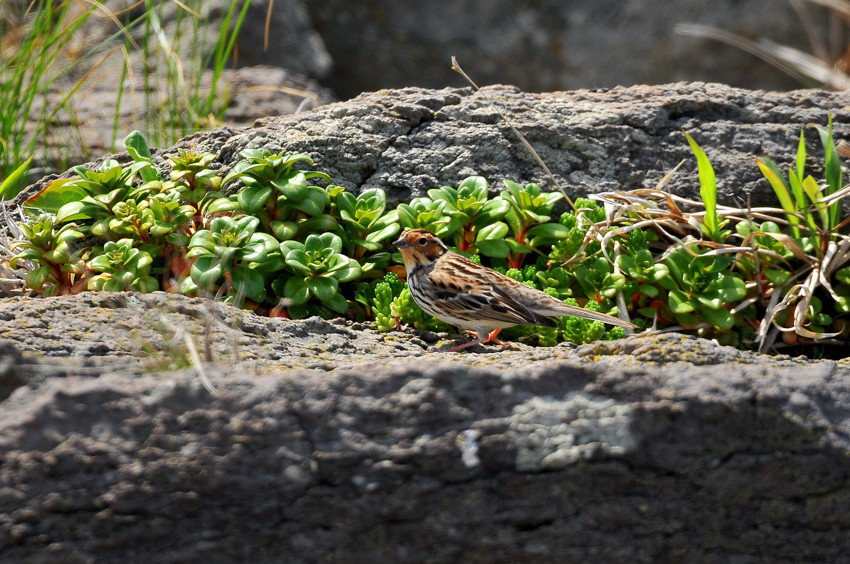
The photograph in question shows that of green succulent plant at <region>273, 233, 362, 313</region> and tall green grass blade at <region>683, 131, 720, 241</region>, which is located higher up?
tall green grass blade at <region>683, 131, 720, 241</region>

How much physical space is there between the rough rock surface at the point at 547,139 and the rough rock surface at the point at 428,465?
8.16 feet

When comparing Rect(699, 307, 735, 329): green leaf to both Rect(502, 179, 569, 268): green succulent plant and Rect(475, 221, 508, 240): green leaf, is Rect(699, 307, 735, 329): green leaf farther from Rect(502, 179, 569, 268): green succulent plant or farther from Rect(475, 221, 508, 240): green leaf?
Rect(475, 221, 508, 240): green leaf

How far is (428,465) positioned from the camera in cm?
271

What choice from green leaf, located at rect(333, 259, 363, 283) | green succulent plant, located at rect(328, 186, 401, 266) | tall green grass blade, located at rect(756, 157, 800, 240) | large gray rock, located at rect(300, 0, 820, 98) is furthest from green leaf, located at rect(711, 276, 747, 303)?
large gray rock, located at rect(300, 0, 820, 98)

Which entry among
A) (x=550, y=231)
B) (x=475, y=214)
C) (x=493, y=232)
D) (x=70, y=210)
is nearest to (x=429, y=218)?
(x=475, y=214)

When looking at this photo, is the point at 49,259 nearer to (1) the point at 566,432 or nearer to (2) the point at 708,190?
(1) the point at 566,432

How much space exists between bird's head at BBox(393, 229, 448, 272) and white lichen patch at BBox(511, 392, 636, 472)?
1.88 m

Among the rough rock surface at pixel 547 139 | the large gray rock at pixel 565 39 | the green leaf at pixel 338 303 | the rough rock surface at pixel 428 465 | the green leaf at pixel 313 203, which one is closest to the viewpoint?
the rough rock surface at pixel 428 465

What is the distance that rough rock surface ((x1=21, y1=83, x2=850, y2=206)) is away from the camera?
17.1 feet

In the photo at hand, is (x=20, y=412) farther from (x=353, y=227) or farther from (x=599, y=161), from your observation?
(x=599, y=161)

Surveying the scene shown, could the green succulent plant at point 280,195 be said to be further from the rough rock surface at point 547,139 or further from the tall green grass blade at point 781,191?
the tall green grass blade at point 781,191

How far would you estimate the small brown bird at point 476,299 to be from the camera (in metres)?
4.32

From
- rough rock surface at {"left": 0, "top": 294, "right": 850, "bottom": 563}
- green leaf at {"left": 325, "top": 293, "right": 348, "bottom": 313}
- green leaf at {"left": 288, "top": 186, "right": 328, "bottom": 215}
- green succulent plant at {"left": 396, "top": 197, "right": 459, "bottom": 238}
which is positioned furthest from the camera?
green succulent plant at {"left": 396, "top": 197, "right": 459, "bottom": 238}

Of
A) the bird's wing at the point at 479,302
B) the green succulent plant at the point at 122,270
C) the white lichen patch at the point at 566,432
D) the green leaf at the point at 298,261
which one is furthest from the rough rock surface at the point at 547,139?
the white lichen patch at the point at 566,432
